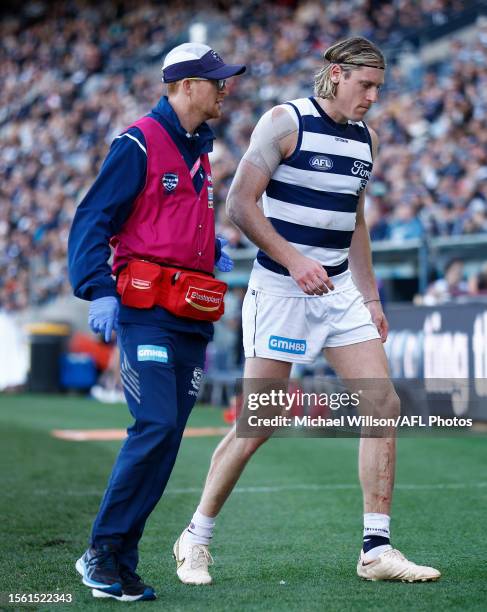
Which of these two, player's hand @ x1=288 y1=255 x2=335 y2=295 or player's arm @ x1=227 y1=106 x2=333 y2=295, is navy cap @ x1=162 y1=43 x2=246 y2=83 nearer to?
player's arm @ x1=227 y1=106 x2=333 y2=295

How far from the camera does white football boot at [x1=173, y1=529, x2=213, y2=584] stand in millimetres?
4930

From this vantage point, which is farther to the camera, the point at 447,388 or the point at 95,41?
the point at 95,41

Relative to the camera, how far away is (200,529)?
509 cm

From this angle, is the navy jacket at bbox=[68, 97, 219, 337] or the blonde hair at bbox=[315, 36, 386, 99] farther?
the blonde hair at bbox=[315, 36, 386, 99]

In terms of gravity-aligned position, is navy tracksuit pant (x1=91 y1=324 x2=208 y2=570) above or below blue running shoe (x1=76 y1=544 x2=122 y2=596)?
above

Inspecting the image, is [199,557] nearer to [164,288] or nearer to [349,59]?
[164,288]

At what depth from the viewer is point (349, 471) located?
9164mm

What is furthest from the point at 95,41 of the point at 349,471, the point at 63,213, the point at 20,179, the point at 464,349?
the point at 349,471

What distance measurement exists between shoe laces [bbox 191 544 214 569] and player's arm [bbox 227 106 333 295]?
1.19 metres

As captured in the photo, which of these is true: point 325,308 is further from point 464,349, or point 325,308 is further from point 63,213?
point 63,213

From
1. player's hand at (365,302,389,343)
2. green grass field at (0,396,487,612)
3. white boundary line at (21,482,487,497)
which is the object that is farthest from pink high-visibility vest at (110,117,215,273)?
white boundary line at (21,482,487,497)

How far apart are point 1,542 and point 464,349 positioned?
6.63 metres

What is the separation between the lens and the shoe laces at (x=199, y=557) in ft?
16.3

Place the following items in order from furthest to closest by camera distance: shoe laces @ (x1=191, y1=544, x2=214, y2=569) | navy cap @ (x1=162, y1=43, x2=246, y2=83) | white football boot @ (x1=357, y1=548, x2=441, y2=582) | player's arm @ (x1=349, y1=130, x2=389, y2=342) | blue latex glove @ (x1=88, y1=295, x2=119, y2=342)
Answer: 1. player's arm @ (x1=349, y1=130, x2=389, y2=342)
2. shoe laces @ (x1=191, y1=544, x2=214, y2=569)
3. white football boot @ (x1=357, y1=548, x2=441, y2=582)
4. navy cap @ (x1=162, y1=43, x2=246, y2=83)
5. blue latex glove @ (x1=88, y1=295, x2=119, y2=342)
